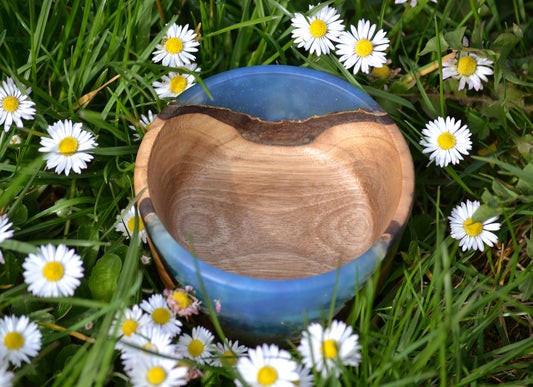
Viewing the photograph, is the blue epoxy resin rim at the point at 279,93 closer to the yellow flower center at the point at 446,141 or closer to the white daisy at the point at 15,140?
the yellow flower center at the point at 446,141

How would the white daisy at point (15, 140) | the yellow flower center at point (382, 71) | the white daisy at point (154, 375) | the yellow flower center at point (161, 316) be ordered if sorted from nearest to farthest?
the white daisy at point (154, 375) → the yellow flower center at point (161, 316) → the white daisy at point (15, 140) → the yellow flower center at point (382, 71)

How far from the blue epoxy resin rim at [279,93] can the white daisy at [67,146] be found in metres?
0.18

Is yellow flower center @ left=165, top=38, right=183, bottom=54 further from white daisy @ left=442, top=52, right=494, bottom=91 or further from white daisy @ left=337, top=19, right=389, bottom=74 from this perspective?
white daisy @ left=442, top=52, right=494, bottom=91

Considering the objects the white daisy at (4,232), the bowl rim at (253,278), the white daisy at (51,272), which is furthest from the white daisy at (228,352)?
the white daisy at (4,232)

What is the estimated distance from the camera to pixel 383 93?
115cm

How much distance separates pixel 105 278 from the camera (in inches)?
37.9

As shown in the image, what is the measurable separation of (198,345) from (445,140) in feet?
1.91

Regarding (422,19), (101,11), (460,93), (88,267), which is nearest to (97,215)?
(88,267)

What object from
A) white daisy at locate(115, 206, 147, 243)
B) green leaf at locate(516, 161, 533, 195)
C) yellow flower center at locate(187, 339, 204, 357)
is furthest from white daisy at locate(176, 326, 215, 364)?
green leaf at locate(516, 161, 533, 195)

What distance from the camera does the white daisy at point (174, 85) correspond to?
1.15 metres

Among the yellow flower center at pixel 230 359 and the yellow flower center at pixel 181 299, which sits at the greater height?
the yellow flower center at pixel 181 299

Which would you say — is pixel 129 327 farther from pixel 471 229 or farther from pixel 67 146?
pixel 471 229

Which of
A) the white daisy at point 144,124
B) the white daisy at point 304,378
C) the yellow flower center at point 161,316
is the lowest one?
the white daisy at point 304,378

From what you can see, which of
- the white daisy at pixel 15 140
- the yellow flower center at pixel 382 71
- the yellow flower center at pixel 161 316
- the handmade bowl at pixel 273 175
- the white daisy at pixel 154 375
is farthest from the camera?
the yellow flower center at pixel 382 71
